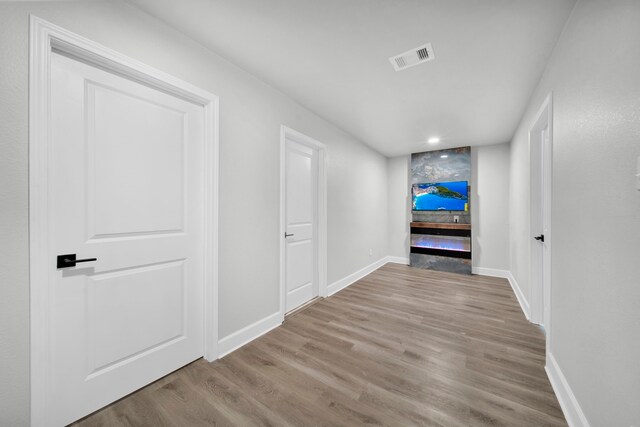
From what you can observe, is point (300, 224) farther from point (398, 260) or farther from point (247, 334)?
point (398, 260)

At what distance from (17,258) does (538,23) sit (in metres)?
3.37

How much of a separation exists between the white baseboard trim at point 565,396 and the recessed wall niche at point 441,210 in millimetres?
3120

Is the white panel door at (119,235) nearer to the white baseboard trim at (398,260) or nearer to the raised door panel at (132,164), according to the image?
the raised door panel at (132,164)

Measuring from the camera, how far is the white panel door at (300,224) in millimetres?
2953

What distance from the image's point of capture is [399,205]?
566 centimetres

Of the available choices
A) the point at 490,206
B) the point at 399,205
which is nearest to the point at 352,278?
the point at 399,205

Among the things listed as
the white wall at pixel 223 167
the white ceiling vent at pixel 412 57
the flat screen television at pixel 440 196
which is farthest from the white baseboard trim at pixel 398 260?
the white ceiling vent at pixel 412 57

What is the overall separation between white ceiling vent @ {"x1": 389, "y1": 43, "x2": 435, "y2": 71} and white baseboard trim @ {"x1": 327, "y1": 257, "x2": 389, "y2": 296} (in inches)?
112

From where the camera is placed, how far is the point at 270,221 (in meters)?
2.54

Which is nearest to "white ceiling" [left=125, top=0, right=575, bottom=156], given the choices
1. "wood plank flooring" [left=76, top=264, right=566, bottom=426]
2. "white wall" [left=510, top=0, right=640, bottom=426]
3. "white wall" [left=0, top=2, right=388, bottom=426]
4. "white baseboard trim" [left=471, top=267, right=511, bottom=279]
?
"white wall" [left=0, top=2, right=388, bottom=426]

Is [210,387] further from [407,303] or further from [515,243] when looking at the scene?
[515,243]

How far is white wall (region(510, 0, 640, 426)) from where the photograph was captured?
0.94 m

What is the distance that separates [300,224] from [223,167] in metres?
1.33

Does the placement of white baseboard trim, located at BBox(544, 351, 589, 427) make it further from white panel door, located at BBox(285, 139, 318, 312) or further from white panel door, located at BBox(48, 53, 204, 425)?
white panel door, located at BBox(48, 53, 204, 425)
